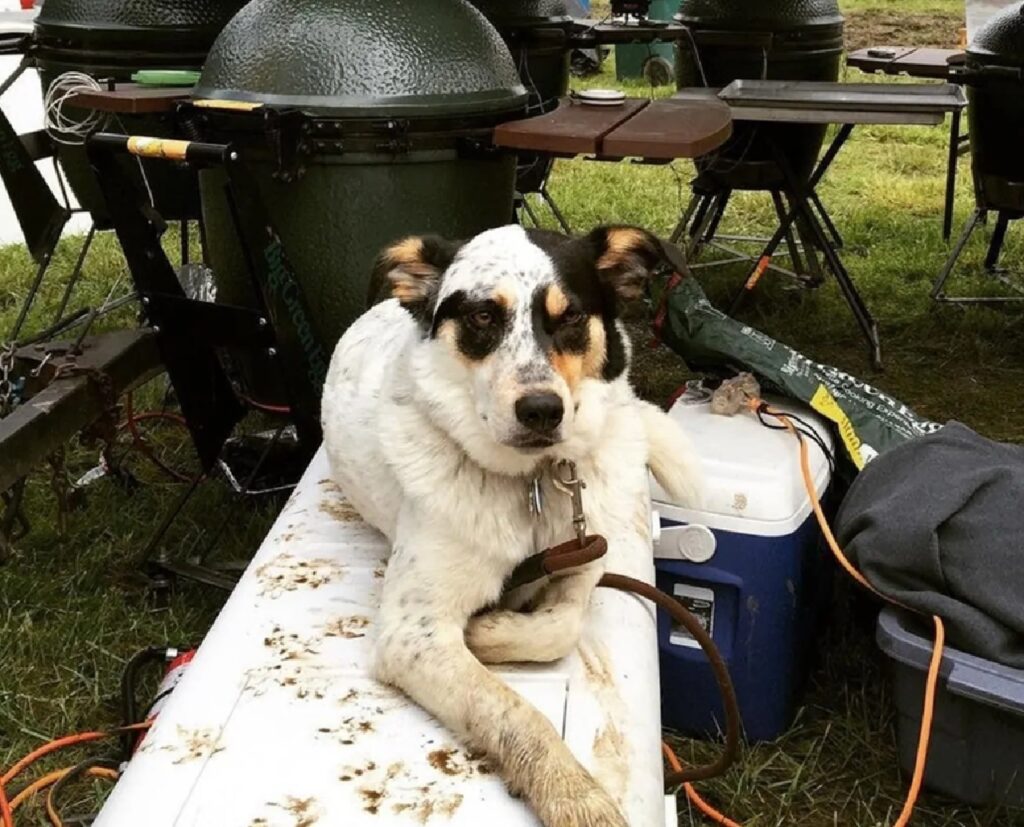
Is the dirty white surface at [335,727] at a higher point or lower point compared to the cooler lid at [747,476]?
higher

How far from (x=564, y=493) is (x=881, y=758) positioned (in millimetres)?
1105

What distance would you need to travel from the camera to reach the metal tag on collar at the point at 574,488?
1822 mm

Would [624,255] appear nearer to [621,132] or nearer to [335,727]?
[335,727]

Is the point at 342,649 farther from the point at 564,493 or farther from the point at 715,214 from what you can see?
the point at 715,214

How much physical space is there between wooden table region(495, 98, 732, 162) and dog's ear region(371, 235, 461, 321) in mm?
988

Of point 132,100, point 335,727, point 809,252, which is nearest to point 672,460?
point 335,727

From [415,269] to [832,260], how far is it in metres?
3.01

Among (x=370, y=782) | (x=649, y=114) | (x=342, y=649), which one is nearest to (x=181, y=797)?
(x=370, y=782)

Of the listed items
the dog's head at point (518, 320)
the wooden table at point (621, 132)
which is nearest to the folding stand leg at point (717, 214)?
the wooden table at point (621, 132)

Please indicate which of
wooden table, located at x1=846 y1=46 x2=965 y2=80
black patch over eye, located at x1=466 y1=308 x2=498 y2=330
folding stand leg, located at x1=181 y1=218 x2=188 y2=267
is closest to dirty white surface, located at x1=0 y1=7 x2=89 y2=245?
folding stand leg, located at x1=181 y1=218 x2=188 y2=267

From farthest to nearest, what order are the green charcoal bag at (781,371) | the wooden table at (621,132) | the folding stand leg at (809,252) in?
the folding stand leg at (809,252) → the wooden table at (621,132) → the green charcoal bag at (781,371)

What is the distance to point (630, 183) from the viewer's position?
7.66 m

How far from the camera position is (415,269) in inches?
77.6

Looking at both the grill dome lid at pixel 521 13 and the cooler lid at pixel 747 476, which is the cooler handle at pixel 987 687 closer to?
the cooler lid at pixel 747 476
